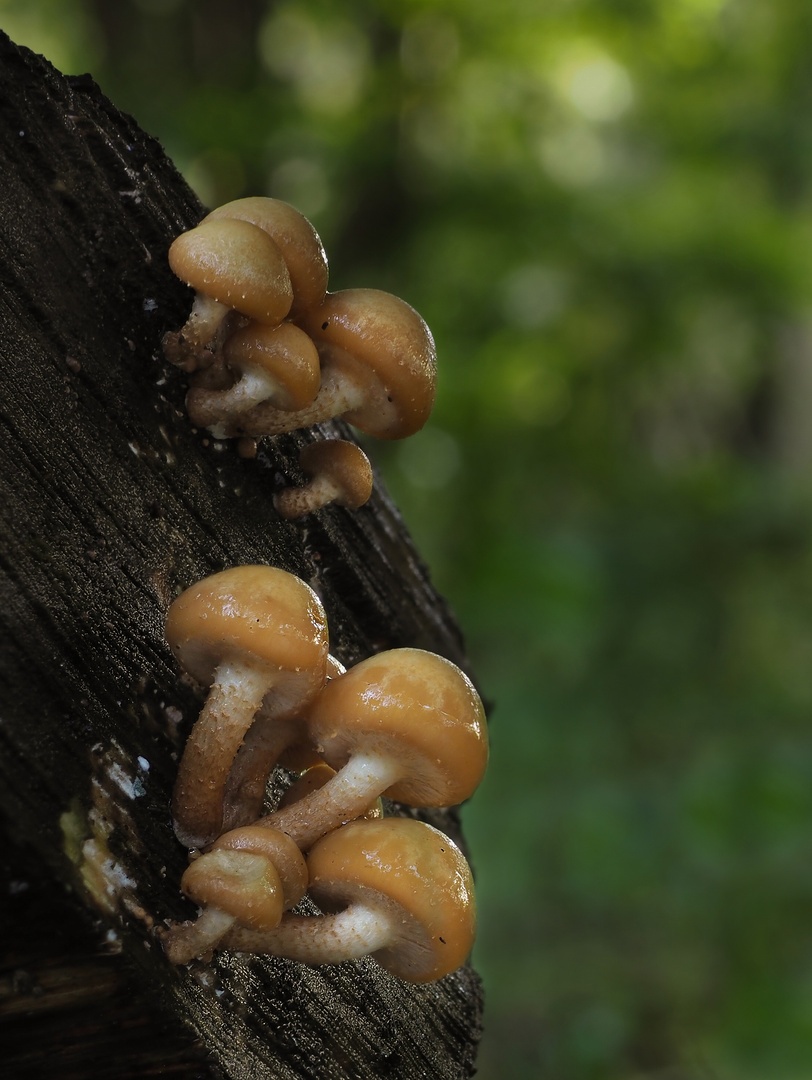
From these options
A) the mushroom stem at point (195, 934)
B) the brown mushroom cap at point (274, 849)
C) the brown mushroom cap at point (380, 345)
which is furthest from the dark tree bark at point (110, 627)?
the brown mushroom cap at point (380, 345)

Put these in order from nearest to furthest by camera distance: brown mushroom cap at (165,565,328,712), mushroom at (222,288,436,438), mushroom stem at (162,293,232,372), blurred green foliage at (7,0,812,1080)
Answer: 1. brown mushroom cap at (165,565,328,712)
2. mushroom stem at (162,293,232,372)
3. mushroom at (222,288,436,438)
4. blurred green foliage at (7,0,812,1080)

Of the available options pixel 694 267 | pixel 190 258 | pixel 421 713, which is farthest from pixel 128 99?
pixel 421 713

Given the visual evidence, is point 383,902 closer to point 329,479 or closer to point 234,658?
point 234,658

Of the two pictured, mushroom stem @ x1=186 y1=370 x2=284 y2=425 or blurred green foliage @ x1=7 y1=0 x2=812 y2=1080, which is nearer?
mushroom stem @ x1=186 y1=370 x2=284 y2=425

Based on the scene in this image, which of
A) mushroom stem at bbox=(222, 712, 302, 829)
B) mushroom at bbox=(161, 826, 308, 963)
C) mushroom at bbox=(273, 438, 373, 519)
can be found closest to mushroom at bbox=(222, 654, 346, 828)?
mushroom stem at bbox=(222, 712, 302, 829)

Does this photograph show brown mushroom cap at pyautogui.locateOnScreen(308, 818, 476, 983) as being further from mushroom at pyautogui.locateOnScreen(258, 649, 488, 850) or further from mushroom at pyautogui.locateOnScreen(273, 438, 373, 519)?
mushroom at pyautogui.locateOnScreen(273, 438, 373, 519)

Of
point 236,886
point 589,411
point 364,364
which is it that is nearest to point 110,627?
point 236,886

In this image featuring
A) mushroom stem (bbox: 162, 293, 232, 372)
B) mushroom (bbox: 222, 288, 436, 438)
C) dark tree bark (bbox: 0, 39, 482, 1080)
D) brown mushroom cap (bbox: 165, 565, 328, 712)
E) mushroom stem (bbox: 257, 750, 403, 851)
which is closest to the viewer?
dark tree bark (bbox: 0, 39, 482, 1080)

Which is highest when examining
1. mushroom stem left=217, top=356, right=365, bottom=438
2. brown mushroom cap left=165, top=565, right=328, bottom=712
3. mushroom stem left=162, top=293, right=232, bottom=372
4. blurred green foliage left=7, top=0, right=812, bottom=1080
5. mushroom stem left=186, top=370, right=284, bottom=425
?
mushroom stem left=162, top=293, right=232, bottom=372
